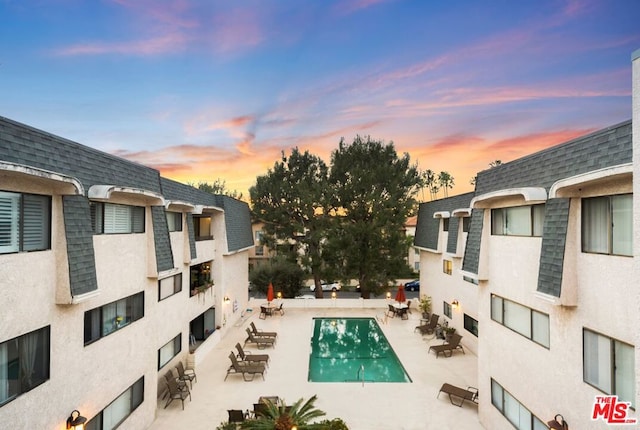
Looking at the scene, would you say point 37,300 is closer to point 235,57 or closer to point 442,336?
point 235,57

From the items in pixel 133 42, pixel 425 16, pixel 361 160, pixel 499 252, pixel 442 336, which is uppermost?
pixel 425 16

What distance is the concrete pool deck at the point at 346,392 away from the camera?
10.9 meters

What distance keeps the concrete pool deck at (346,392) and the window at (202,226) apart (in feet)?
20.1

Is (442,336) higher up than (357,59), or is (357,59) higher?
(357,59)

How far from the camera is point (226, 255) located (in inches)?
792

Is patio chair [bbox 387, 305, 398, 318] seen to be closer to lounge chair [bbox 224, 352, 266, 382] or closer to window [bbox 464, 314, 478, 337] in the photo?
window [bbox 464, 314, 478, 337]

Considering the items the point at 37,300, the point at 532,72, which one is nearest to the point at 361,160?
the point at 532,72


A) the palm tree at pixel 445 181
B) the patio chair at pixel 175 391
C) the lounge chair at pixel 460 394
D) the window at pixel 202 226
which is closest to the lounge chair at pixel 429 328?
the lounge chair at pixel 460 394

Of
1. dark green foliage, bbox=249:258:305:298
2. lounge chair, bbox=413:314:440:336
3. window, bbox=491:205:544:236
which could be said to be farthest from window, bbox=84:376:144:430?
dark green foliage, bbox=249:258:305:298

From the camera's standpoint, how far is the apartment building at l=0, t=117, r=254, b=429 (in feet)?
19.9

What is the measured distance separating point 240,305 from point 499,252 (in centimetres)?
1854

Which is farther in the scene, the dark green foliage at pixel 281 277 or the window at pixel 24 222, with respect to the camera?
the dark green foliage at pixel 281 277

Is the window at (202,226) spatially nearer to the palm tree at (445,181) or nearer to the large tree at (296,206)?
the large tree at (296,206)

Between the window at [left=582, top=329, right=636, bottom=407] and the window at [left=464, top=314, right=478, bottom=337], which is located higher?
the window at [left=582, top=329, right=636, bottom=407]
